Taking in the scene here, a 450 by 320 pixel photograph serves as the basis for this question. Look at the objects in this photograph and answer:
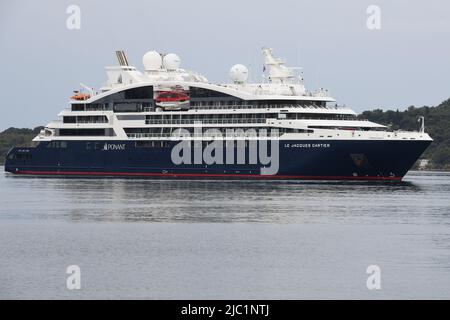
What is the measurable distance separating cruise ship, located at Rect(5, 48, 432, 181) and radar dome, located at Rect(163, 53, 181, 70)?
96 millimetres

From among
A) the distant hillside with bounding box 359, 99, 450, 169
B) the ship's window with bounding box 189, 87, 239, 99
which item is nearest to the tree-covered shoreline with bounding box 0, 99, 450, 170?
the distant hillside with bounding box 359, 99, 450, 169

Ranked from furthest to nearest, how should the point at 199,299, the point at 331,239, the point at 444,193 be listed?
the point at 444,193 → the point at 331,239 → the point at 199,299

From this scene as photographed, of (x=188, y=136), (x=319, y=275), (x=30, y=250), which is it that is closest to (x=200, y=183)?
(x=188, y=136)

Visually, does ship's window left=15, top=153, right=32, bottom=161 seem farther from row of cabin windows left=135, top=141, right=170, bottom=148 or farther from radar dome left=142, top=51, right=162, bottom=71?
radar dome left=142, top=51, right=162, bottom=71

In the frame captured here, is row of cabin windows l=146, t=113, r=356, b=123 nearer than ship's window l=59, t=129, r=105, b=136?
Yes

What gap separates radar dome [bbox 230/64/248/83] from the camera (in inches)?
3930

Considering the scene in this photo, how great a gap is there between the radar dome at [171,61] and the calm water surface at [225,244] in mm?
29759

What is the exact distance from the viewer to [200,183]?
91.1 meters

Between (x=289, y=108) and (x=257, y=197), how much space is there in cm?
2301

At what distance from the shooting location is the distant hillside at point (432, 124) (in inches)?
6747

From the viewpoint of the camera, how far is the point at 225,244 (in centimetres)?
4531

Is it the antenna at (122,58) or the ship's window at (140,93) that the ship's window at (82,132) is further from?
the antenna at (122,58)

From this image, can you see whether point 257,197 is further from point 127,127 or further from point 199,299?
point 199,299

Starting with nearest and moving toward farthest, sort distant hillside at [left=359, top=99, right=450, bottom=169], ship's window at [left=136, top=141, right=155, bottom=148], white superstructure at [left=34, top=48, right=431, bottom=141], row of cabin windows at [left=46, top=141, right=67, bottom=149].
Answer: white superstructure at [left=34, top=48, right=431, bottom=141]
ship's window at [left=136, top=141, right=155, bottom=148]
row of cabin windows at [left=46, top=141, right=67, bottom=149]
distant hillside at [left=359, top=99, right=450, bottom=169]
